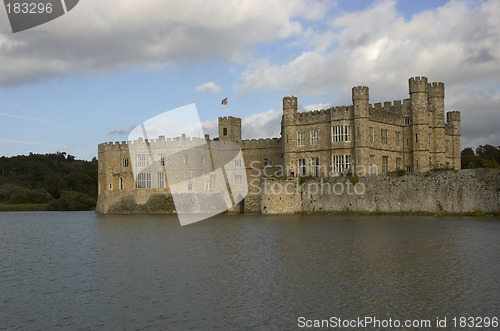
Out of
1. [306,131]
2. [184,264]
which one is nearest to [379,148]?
[306,131]

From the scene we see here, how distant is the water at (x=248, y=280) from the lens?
1116 centimetres

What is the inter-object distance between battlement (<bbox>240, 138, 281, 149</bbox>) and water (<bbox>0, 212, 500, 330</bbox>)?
3113cm

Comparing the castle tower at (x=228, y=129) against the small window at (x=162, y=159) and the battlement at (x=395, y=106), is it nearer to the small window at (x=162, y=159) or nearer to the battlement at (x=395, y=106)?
the small window at (x=162, y=159)

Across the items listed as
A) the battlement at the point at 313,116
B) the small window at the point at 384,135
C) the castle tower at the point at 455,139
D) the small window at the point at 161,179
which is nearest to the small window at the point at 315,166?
the battlement at the point at 313,116

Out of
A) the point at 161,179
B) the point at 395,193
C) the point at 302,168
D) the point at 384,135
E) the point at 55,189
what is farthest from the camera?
the point at 55,189

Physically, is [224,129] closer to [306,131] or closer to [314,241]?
[306,131]

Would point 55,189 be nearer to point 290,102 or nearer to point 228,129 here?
point 228,129

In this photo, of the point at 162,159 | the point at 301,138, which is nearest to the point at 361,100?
the point at 301,138

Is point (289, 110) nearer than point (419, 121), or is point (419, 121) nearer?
point (419, 121)

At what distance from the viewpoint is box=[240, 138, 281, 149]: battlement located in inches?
2200

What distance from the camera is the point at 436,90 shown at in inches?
1909

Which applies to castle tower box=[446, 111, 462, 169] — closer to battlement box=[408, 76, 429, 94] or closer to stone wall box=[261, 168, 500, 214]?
battlement box=[408, 76, 429, 94]

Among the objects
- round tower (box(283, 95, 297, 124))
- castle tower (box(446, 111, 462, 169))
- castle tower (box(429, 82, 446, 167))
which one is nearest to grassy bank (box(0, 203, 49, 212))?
round tower (box(283, 95, 297, 124))

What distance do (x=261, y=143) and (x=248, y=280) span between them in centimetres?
4240
